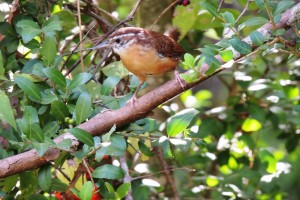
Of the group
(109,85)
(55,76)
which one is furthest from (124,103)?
(55,76)

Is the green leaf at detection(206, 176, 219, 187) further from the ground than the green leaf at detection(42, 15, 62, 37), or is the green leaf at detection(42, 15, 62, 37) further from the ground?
the green leaf at detection(42, 15, 62, 37)

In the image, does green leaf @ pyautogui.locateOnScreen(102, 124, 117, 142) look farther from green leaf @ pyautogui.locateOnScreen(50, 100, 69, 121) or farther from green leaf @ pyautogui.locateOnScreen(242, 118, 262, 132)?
green leaf @ pyautogui.locateOnScreen(242, 118, 262, 132)

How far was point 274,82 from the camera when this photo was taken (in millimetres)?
4148

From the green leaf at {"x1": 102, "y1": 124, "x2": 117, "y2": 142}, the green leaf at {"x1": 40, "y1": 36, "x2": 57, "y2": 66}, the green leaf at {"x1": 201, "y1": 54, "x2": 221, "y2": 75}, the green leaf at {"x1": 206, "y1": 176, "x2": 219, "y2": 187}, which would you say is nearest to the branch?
the green leaf at {"x1": 201, "y1": 54, "x2": 221, "y2": 75}

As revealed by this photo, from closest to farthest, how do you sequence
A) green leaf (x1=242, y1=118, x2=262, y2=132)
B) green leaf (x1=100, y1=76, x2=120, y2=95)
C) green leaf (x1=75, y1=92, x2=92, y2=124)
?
green leaf (x1=75, y1=92, x2=92, y2=124) → green leaf (x1=100, y1=76, x2=120, y2=95) → green leaf (x1=242, y1=118, x2=262, y2=132)

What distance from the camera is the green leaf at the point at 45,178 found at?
8.25 feet

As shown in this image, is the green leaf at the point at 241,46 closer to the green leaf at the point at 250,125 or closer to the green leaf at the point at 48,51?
the green leaf at the point at 48,51

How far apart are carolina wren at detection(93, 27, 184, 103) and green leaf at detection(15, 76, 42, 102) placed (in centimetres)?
58

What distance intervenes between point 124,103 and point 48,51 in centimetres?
40

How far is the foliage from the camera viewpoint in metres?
2.44

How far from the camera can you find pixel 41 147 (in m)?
2.26

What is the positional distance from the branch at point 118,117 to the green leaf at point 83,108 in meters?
0.03

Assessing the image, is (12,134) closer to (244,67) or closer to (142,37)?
(142,37)

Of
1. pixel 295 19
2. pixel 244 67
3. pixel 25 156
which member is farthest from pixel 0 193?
pixel 244 67
